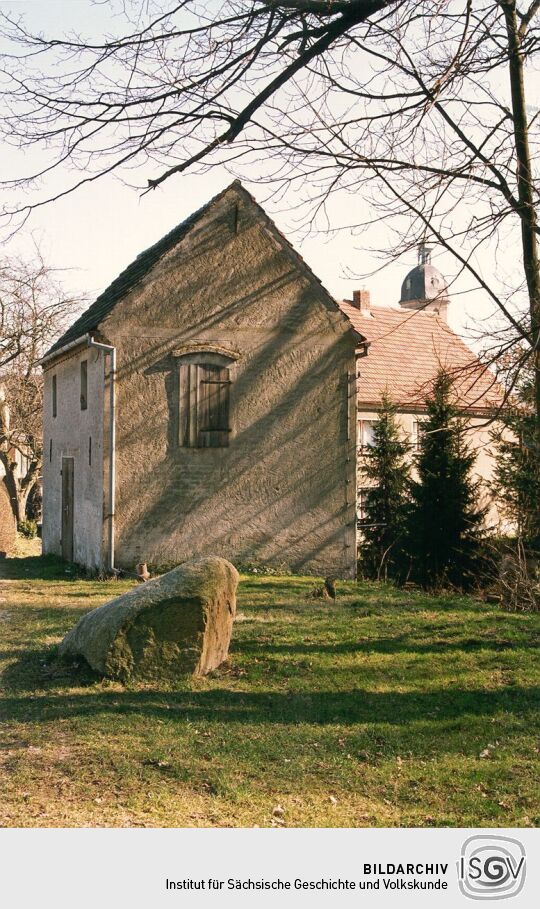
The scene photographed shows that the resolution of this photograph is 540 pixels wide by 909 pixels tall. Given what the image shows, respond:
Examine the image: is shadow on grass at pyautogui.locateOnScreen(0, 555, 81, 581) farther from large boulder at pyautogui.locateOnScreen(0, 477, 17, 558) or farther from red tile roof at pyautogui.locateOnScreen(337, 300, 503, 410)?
red tile roof at pyautogui.locateOnScreen(337, 300, 503, 410)

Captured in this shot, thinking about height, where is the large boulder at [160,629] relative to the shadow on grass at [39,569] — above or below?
above

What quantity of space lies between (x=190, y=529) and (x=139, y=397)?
2.70m

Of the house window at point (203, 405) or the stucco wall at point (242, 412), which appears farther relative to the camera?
the house window at point (203, 405)

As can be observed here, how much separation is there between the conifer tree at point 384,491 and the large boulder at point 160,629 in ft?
42.9

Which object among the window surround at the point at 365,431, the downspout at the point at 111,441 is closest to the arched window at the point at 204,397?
the downspout at the point at 111,441

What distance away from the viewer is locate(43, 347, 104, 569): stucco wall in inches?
689

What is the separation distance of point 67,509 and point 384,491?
8.05 meters

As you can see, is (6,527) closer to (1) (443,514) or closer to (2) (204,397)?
(2) (204,397)

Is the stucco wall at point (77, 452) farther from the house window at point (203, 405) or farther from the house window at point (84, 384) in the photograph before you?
the house window at point (203, 405)

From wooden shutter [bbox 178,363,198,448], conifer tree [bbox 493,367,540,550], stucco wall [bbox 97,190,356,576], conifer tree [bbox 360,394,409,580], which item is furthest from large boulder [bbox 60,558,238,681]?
conifer tree [bbox 360,394,409,580]

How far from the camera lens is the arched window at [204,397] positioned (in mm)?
17484

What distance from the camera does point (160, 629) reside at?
8750 mm

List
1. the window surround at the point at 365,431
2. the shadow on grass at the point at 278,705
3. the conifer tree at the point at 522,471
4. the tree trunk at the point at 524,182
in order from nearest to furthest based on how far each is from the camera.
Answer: the shadow on grass at the point at 278,705 < the tree trunk at the point at 524,182 < the conifer tree at the point at 522,471 < the window surround at the point at 365,431
